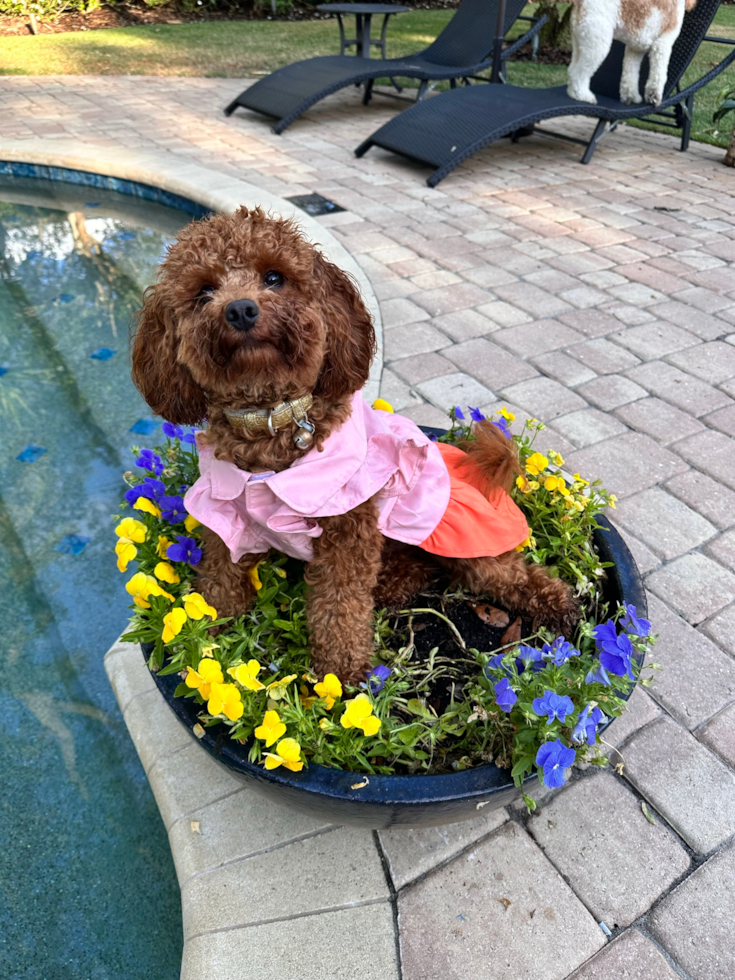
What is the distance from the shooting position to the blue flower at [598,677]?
1.53 metres

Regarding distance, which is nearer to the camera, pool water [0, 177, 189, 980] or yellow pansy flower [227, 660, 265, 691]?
yellow pansy flower [227, 660, 265, 691]

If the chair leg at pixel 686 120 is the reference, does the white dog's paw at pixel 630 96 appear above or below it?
above

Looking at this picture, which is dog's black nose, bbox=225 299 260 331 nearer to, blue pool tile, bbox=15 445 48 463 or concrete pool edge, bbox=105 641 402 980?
concrete pool edge, bbox=105 641 402 980

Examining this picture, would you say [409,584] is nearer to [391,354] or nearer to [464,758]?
[464,758]

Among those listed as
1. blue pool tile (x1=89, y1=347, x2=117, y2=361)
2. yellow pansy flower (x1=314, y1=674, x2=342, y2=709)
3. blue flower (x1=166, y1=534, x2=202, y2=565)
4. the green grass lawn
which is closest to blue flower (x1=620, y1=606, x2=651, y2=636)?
yellow pansy flower (x1=314, y1=674, x2=342, y2=709)

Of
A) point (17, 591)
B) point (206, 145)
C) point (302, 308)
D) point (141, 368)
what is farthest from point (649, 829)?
point (206, 145)

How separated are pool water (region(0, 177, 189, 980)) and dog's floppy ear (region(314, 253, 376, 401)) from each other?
5.23 feet

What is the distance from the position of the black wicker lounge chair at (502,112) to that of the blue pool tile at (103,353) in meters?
3.46

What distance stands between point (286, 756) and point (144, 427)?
2912 millimetres

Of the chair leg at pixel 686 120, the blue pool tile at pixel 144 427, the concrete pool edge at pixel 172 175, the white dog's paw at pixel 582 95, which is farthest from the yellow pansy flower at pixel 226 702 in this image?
the chair leg at pixel 686 120

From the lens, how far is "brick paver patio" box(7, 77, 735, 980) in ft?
5.49

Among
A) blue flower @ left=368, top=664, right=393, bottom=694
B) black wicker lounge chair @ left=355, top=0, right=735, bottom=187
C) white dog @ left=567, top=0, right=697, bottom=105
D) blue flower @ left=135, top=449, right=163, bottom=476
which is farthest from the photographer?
white dog @ left=567, top=0, right=697, bottom=105

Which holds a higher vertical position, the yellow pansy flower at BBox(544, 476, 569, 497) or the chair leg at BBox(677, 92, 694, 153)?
the chair leg at BBox(677, 92, 694, 153)

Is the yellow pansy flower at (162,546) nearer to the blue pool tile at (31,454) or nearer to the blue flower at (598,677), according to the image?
the blue flower at (598,677)
